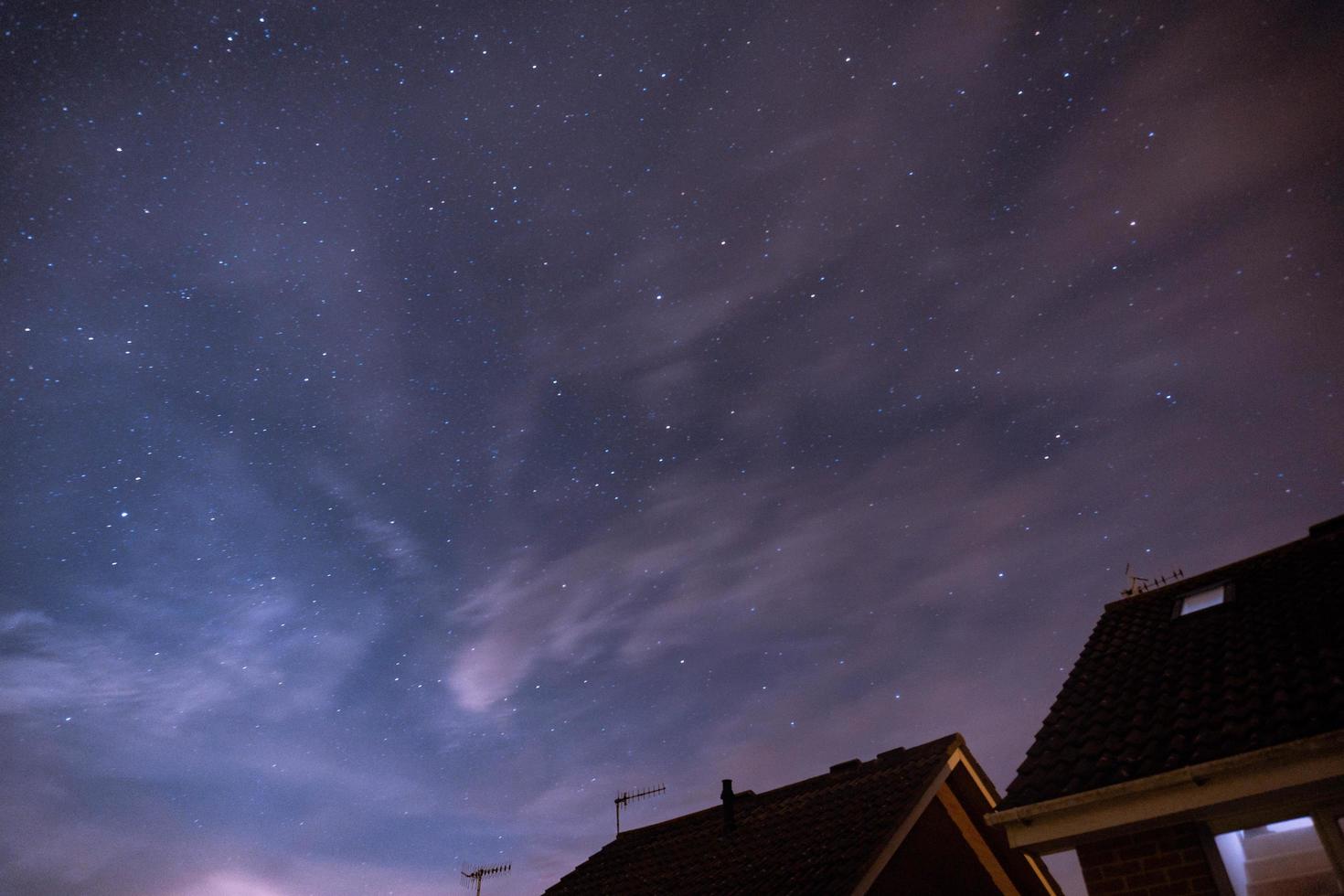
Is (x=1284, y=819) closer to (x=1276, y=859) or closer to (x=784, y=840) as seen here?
(x=1276, y=859)

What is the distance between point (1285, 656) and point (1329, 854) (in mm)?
2066

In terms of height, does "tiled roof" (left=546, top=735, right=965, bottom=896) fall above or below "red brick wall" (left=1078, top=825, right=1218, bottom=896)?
above

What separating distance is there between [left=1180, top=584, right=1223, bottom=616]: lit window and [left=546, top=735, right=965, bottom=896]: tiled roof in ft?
14.8

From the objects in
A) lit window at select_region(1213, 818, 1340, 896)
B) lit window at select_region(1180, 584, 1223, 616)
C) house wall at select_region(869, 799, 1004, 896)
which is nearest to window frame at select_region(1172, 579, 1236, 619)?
lit window at select_region(1180, 584, 1223, 616)

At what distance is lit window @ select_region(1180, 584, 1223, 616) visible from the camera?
378 inches

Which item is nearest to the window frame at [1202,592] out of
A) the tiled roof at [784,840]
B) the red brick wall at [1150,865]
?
the red brick wall at [1150,865]

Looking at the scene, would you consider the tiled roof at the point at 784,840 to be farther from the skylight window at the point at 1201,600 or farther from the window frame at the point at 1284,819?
the window frame at the point at 1284,819

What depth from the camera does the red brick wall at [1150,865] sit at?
589cm

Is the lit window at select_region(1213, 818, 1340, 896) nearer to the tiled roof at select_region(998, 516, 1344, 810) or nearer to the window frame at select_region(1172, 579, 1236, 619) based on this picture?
the tiled roof at select_region(998, 516, 1344, 810)

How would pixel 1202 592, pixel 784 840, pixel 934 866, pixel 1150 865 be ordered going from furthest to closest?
pixel 784 840
pixel 934 866
pixel 1202 592
pixel 1150 865

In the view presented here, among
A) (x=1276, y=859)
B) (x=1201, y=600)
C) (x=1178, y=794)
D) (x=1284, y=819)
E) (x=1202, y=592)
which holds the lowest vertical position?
(x=1276, y=859)

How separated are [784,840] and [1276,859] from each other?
25.8ft

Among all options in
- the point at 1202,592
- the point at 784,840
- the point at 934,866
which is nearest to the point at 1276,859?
the point at 1202,592

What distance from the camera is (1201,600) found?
9930 millimetres
